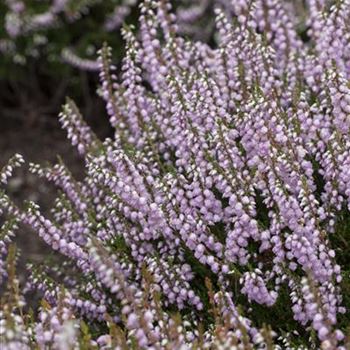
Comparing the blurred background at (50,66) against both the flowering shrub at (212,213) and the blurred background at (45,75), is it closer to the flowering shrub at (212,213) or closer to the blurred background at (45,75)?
the blurred background at (45,75)

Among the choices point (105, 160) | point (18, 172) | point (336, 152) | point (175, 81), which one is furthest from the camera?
point (18, 172)

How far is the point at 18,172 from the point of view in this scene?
8125mm

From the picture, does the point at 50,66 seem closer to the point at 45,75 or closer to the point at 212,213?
the point at 45,75

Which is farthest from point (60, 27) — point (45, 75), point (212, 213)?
point (212, 213)

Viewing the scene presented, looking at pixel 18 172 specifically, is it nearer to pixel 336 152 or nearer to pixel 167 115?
pixel 167 115

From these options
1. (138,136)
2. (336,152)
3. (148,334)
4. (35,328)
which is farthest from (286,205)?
(138,136)

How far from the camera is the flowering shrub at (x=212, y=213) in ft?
11.8

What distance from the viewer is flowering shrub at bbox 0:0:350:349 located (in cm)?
359

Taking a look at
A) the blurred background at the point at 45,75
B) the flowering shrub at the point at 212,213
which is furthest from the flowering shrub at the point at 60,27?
the flowering shrub at the point at 212,213

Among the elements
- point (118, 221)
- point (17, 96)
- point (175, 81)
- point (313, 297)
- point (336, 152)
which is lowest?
point (313, 297)

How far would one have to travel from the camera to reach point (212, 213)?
4238 millimetres

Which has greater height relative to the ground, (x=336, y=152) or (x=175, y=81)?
(x=175, y=81)

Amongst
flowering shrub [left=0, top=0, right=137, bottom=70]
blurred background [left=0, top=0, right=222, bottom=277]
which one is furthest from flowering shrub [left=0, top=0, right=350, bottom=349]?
flowering shrub [left=0, top=0, right=137, bottom=70]

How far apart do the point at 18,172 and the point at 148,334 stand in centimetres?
498
